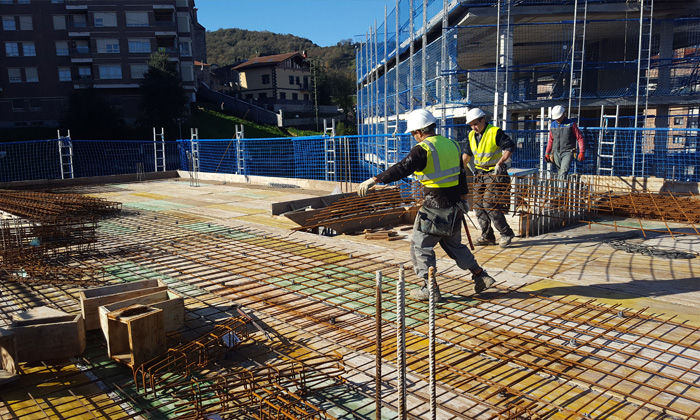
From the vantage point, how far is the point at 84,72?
47.7 m

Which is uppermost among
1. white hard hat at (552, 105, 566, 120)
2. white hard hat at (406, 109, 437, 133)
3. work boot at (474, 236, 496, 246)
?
white hard hat at (552, 105, 566, 120)

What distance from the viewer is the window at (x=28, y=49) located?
154 feet

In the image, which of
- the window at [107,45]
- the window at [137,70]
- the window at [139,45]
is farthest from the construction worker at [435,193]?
the window at [107,45]

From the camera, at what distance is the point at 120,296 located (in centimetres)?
440

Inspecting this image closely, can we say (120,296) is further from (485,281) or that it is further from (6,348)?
(485,281)

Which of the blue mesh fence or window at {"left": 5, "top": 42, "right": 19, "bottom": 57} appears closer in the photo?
the blue mesh fence

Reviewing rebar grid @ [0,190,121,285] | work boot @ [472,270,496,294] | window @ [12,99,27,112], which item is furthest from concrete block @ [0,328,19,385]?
window @ [12,99,27,112]

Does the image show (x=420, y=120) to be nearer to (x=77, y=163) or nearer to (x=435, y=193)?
(x=435, y=193)

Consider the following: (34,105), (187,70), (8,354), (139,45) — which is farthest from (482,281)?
(34,105)

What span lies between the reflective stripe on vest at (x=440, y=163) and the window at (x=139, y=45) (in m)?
49.0

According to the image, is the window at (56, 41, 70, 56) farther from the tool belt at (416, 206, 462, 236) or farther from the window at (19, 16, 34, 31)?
the tool belt at (416, 206, 462, 236)

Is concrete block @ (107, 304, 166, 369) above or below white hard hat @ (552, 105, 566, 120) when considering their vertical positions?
below

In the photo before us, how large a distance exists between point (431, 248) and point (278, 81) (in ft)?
215

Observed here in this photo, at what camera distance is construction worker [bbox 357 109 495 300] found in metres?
4.54
